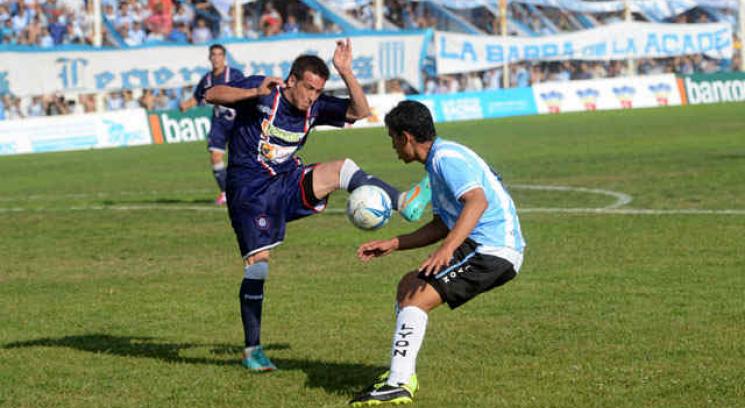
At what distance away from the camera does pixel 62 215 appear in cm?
2008

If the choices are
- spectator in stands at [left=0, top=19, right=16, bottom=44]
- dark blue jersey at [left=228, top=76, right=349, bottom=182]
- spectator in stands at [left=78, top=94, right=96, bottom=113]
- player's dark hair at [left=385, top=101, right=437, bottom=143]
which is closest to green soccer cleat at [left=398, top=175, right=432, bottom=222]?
player's dark hair at [left=385, top=101, right=437, bottom=143]

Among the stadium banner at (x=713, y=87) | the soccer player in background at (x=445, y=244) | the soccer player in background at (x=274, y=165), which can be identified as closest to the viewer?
the soccer player in background at (x=445, y=244)

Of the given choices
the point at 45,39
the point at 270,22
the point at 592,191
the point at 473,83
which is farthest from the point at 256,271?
the point at 473,83

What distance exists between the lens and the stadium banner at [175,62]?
126 ft

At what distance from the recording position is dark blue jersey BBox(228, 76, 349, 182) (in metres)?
9.25

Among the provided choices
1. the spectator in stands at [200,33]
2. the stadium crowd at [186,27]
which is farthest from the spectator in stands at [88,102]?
the spectator in stands at [200,33]

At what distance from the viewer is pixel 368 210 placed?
826cm

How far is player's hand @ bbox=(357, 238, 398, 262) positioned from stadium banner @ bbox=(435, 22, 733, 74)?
40.1 m

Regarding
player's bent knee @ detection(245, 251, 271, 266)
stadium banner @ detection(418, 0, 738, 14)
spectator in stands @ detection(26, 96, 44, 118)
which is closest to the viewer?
player's bent knee @ detection(245, 251, 271, 266)

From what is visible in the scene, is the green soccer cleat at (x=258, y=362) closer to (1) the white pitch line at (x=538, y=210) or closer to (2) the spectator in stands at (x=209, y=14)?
(1) the white pitch line at (x=538, y=210)

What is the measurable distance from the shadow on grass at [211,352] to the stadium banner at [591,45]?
38.1 meters

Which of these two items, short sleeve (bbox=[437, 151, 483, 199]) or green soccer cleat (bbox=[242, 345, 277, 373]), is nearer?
short sleeve (bbox=[437, 151, 483, 199])

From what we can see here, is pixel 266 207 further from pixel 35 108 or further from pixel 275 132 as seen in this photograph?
pixel 35 108

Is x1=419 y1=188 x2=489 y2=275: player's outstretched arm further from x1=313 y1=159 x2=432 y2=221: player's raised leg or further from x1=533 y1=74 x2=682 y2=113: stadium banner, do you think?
x1=533 y1=74 x2=682 y2=113: stadium banner
